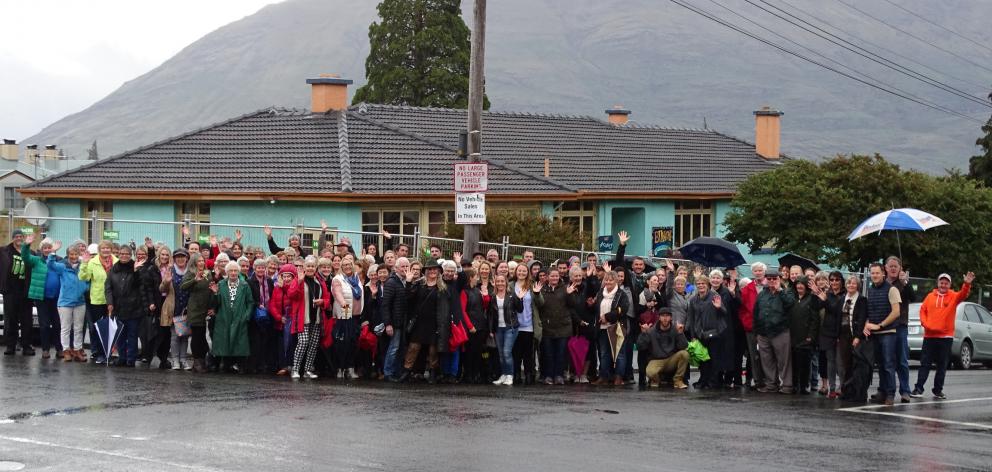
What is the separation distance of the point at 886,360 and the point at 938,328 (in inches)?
52.8

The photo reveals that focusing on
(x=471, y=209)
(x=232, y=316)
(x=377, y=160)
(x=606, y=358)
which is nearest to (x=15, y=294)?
(x=232, y=316)

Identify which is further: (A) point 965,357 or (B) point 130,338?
(A) point 965,357

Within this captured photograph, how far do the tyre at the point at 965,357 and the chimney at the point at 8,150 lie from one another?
245 feet

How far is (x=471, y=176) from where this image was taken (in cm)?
1978

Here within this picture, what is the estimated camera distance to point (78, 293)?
19.0 metres

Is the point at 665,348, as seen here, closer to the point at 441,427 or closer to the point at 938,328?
the point at 938,328

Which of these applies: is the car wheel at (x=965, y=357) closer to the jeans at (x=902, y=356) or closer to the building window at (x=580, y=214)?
the jeans at (x=902, y=356)

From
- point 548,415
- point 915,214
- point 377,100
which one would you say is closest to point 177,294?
point 548,415

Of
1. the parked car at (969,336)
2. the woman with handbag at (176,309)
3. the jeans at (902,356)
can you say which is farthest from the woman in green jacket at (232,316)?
the parked car at (969,336)

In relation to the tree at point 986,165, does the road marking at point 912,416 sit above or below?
below

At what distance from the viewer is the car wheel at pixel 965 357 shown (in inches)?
1035

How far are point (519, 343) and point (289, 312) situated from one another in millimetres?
3084

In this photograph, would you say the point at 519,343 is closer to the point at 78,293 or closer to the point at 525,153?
the point at 78,293

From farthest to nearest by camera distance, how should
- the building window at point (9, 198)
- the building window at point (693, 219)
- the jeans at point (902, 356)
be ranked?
the building window at point (9, 198) → the building window at point (693, 219) → the jeans at point (902, 356)
